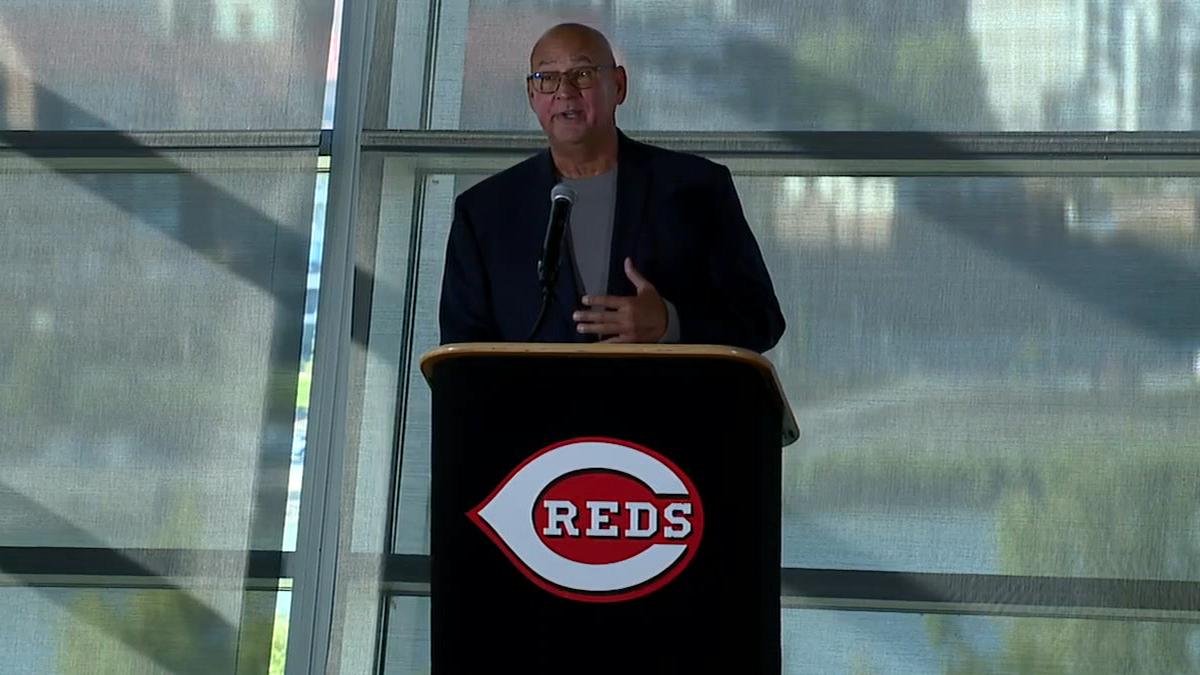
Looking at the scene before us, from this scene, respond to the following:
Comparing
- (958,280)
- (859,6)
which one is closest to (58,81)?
(859,6)

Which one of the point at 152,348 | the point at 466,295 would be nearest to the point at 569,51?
the point at 466,295

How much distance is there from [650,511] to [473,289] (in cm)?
57

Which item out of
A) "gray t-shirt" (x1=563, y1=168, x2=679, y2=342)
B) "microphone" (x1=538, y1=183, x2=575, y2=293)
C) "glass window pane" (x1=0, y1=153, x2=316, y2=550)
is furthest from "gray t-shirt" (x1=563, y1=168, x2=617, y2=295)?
"glass window pane" (x1=0, y1=153, x2=316, y2=550)

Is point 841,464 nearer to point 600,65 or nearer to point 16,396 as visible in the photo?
point 600,65

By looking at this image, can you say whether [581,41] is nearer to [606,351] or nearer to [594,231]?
[594,231]

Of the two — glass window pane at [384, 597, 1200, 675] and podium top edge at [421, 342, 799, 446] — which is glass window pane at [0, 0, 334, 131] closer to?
glass window pane at [384, 597, 1200, 675]

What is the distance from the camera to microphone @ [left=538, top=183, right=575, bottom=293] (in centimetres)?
205

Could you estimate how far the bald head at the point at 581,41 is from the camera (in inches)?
93.7

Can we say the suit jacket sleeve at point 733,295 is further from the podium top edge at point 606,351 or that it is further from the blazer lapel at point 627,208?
the podium top edge at point 606,351

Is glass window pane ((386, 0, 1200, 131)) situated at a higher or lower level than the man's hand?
higher

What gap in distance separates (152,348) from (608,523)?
1919 mm

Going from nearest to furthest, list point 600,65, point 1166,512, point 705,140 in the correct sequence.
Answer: point 600,65 < point 1166,512 < point 705,140

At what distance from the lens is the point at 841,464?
11.6ft

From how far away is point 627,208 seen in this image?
241cm
